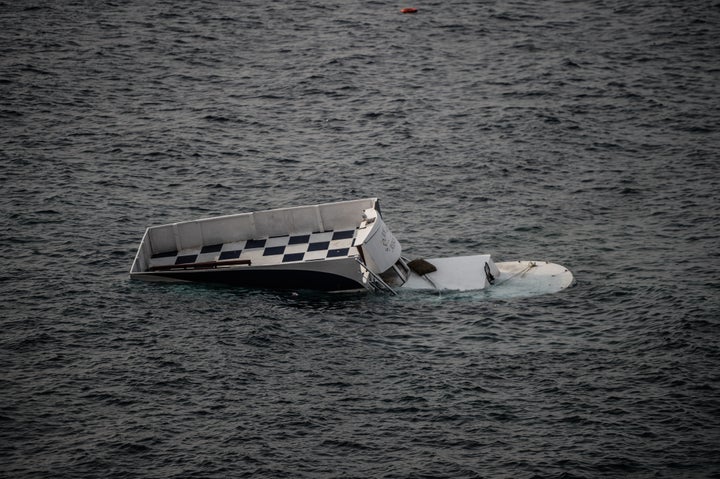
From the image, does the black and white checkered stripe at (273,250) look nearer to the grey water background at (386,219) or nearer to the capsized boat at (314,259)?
the capsized boat at (314,259)

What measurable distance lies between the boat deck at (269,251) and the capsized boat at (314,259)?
4 cm

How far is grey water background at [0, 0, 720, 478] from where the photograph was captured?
2864 cm

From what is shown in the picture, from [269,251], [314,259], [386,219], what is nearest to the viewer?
[314,259]

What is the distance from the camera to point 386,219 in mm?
43938

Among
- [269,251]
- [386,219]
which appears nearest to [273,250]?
[269,251]

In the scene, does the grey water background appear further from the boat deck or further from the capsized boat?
the boat deck

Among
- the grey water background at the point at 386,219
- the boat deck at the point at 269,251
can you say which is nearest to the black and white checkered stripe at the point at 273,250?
the boat deck at the point at 269,251

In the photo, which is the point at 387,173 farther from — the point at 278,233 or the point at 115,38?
the point at 115,38

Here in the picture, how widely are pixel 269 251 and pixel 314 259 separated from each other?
Answer: 92.1 inches

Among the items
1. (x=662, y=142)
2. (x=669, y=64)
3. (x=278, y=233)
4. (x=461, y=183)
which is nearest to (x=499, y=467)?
(x=278, y=233)

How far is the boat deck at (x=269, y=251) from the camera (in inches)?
1476

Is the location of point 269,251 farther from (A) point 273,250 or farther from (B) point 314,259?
(B) point 314,259

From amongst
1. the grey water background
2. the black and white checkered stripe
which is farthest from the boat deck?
the grey water background

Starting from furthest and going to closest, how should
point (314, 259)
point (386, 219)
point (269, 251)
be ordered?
point (386, 219) → point (269, 251) → point (314, 259)
